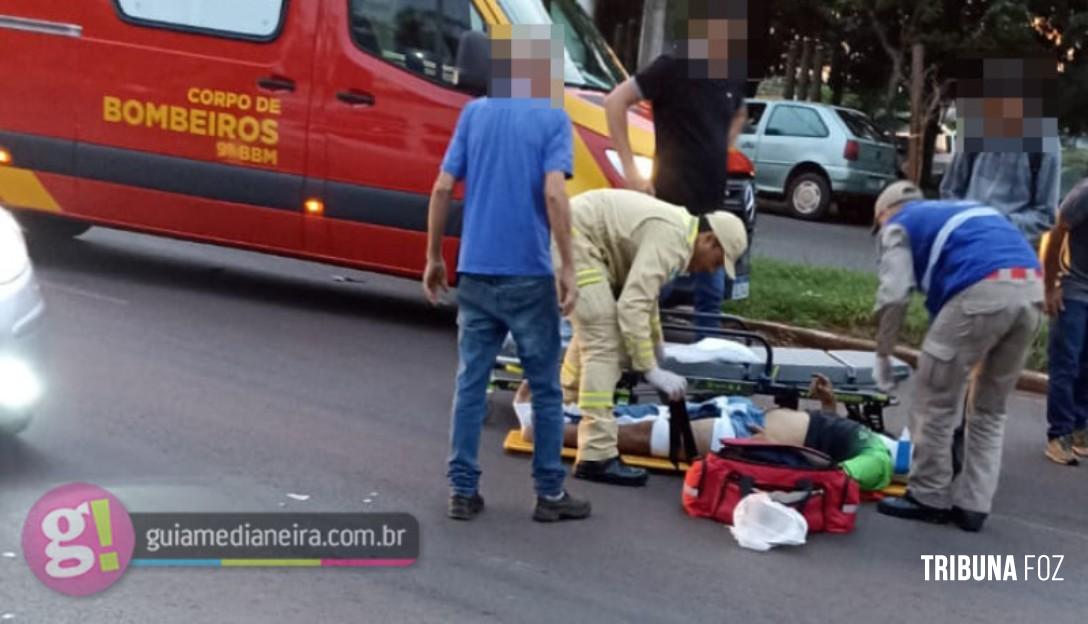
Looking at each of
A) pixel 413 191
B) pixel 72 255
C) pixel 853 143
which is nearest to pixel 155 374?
pixel 413 191

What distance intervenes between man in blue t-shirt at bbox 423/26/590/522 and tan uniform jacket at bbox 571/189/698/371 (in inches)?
18.0

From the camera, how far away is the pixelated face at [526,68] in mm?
5434

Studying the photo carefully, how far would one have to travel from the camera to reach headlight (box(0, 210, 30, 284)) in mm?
5547

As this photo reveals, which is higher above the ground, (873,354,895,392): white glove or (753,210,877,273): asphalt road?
(873,354,895,392): white glove

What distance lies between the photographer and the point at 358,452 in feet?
20.6

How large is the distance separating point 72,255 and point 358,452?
4.86 meters

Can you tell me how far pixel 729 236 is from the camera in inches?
241

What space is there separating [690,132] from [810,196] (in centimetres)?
1285

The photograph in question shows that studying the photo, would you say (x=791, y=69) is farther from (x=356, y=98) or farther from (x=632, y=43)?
(x=356, y=98)

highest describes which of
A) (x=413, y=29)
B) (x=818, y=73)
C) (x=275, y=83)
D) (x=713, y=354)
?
(x=818, y=73)

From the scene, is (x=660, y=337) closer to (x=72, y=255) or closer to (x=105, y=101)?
(x=105, y=101)

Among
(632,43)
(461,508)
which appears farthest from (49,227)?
(632,43)

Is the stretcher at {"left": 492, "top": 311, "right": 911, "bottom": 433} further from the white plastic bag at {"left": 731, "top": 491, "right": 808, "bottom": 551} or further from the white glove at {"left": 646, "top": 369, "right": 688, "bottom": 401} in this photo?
the white plastic bag at {"left": 731, "top": 491, "right": 808, "bottom": 551}

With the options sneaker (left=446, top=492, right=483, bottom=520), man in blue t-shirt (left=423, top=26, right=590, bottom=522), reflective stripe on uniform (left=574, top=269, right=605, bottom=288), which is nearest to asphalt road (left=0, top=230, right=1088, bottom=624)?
sneaker (left=446, top=492, right=483, bottom=520)
